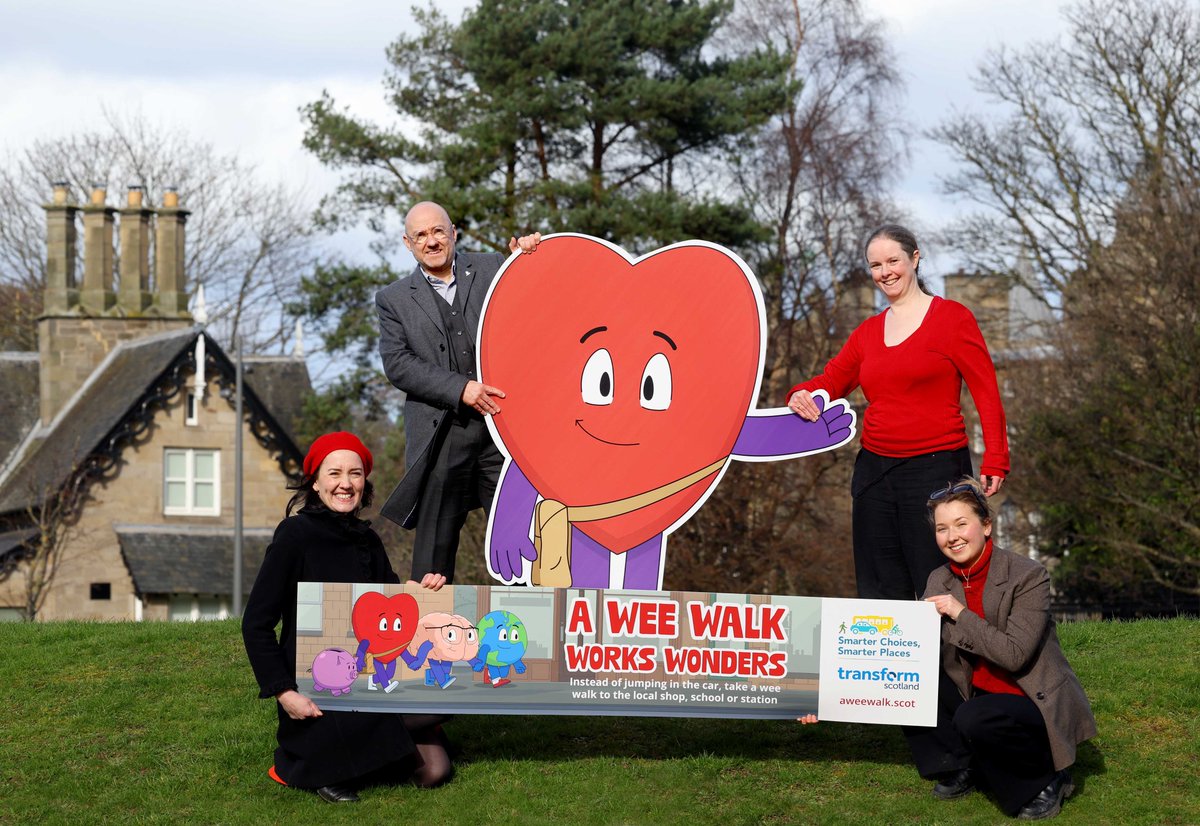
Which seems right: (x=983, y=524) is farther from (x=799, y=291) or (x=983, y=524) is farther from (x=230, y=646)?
(x=799, y=291)

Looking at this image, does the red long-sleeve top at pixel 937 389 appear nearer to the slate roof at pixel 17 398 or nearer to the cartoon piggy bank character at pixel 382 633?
the cartoon piggy bank character at pixel 382 633

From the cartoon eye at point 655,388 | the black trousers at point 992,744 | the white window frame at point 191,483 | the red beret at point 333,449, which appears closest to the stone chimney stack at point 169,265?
the white window frame at point 191,483

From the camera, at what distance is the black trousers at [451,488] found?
721 centimetres

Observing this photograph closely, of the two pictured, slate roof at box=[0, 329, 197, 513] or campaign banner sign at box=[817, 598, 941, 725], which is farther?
slate roof at box=[0, 329, 197, 513]

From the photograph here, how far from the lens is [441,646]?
663 centimetres

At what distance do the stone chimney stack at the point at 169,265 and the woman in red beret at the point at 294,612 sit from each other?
30.3 metres

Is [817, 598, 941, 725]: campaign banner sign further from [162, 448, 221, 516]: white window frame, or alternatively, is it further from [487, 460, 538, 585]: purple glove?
[162, 448, 221, 516]: white window frame

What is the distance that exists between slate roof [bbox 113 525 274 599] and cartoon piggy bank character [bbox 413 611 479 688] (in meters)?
26.4

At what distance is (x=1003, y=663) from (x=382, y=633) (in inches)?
101

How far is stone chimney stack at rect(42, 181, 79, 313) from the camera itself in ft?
116

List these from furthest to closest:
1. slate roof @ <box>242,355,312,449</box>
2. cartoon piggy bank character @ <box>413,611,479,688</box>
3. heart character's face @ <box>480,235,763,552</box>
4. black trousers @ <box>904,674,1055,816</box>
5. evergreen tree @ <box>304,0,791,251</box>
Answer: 1. slate roof @ <box>242,355,312,449</box>
2. evergreen tree @ <box>304,0,791,251</box>
3. heart character's face @ <box>480,235,763,552</box>
4. cartoon piggy bank character @ <box>413,611,479,688</box>
5. black trousers @ <box>904,674,1055,816</box>

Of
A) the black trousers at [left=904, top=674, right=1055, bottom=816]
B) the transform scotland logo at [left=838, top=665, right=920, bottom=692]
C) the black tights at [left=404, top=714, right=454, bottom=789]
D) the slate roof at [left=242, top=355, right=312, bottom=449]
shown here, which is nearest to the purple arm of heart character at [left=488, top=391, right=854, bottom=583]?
the black tights at [left=404, top=714, right=454, bottom=789]

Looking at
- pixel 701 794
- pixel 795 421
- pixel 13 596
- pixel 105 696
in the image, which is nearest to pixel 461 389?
pixel 795 421

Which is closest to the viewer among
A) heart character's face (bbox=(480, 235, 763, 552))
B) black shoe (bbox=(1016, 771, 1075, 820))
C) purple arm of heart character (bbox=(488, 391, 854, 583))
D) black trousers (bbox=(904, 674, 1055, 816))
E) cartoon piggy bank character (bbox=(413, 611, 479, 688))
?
black trousers (bbox=(904, 674, 1055, 816))
